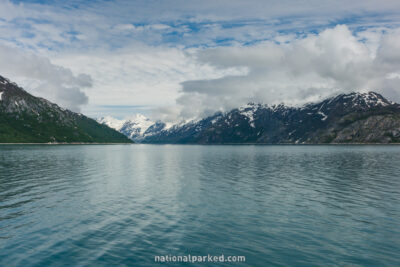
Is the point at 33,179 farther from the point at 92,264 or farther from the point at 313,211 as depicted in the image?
the point at 313,211

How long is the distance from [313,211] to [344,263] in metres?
17.2

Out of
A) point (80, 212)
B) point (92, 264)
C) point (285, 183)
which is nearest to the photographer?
point (92, 264)

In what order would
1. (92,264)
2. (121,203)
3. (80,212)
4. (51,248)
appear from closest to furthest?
(92,264)
(51,248)
(80,212)
(121,203)

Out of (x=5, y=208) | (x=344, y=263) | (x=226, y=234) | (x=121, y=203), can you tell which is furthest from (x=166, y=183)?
(x=344, y=263)

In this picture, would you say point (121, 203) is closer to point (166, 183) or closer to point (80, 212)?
point (80, 212)

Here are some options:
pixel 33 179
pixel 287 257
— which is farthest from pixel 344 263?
pixel 33 179

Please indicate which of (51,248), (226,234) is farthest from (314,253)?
(51,248)

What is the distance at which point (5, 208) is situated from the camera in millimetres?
39750

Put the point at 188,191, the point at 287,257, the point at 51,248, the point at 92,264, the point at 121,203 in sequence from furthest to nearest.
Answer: the point at 188,191 < the point at 121,203 < the point at 51,248 < the point at 287,257 < the point at 92,264

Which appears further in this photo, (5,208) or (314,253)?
(5,208)

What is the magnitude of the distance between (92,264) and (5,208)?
1023 inches

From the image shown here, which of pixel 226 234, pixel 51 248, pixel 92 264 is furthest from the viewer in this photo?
pixel 226 234

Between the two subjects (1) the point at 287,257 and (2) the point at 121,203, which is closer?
(1) the point at 287,257

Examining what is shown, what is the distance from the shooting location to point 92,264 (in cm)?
2275
